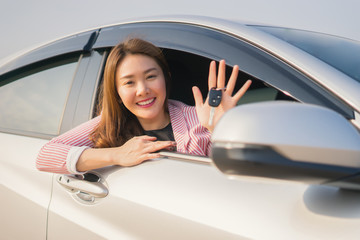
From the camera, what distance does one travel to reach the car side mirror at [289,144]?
0.66 m

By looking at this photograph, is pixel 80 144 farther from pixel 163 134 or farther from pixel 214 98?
pixel 214 98

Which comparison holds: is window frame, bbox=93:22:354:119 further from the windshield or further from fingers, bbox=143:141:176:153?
fingers, bbox=143:141:176:153

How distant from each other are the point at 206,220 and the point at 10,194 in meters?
1.05

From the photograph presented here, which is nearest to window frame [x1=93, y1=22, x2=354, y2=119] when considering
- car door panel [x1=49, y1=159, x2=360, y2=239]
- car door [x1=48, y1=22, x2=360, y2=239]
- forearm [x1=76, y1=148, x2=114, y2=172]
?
car door [x1=48, y1=22, x2=360, y2=239]

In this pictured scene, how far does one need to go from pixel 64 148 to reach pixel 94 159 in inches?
7.0

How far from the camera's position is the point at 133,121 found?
1824 millimetres

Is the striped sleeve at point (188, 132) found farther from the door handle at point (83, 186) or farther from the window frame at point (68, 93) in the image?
the window frame at point (68, 93)

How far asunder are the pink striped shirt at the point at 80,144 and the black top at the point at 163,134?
0.11 m

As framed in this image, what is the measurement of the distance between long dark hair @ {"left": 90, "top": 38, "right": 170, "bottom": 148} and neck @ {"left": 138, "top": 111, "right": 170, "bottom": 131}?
0.08 ft

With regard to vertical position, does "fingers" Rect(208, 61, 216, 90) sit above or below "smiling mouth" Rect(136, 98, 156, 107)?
above

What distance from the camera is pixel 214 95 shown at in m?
1.28

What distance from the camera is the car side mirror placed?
0.66 m

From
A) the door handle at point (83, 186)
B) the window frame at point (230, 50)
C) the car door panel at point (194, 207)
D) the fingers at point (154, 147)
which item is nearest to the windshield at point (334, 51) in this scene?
the window frame at point (230, 50)

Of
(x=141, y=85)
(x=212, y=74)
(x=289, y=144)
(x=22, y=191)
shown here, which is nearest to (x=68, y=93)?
(x=141, y=85)
